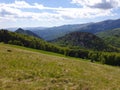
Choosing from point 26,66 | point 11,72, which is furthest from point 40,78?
point 26,66

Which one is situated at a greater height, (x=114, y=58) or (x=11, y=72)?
(x=11, y=72)

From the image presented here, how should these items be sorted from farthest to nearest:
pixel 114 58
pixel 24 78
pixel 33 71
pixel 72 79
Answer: pixel 114 58 < pixel 33 71 < pixel 72 79 < pixel 24 78

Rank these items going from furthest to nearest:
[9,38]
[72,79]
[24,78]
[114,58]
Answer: [9,38] → [114,58] → [72,79] → [24,78]

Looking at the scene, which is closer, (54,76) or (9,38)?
(54,76)

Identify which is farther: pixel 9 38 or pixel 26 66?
pixel 9 38

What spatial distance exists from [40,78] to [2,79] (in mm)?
3983

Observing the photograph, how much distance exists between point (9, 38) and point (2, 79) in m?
162

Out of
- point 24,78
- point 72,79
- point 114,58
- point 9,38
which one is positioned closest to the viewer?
point 24,78

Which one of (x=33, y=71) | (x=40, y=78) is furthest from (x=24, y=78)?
(x=33, y=71)

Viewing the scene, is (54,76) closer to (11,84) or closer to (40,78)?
(40,78)

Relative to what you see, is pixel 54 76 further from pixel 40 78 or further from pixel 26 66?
pixel 26 66

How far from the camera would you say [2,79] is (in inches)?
894

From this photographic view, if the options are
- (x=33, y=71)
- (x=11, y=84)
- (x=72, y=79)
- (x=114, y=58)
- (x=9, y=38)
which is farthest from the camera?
(x=9, y=38)

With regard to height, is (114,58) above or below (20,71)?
below
